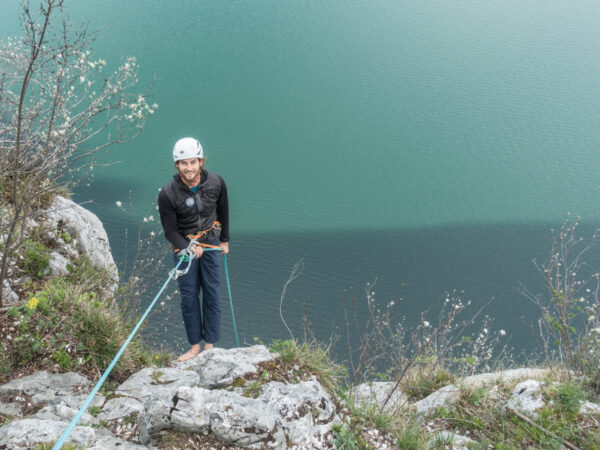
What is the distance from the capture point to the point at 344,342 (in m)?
7.25

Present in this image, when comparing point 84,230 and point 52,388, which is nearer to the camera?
point 52,388

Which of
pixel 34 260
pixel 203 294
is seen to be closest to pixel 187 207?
pixel 203 294

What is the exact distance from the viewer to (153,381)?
8.77ft

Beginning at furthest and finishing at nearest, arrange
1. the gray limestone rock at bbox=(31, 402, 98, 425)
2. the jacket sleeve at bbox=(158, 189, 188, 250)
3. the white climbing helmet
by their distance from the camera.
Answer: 1. the jacket sleeve at bbox=(158, 189, 188, 250)
2. the white climbing helmet
3. the gray limestone rock at bbox=(31, 402, 98, 425)

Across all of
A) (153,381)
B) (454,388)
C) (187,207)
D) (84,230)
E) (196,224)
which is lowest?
(454,388)

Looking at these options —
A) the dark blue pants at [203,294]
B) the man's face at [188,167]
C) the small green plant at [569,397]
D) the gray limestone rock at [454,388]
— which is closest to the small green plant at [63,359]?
the dark blue pants at [203,294]

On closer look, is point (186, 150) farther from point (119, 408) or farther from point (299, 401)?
point (299, 401)

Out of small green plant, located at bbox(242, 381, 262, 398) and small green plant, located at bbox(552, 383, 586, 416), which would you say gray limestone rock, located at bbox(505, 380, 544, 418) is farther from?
small green plant, located at bbox(242, 381, 262, 398)

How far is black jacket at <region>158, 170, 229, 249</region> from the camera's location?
2.98 m

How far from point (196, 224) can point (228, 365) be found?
0.91 meters

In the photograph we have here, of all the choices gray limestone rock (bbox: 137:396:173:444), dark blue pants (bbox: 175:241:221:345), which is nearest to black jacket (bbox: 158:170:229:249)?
dark blue pants (bbox: 175:241:221:345)

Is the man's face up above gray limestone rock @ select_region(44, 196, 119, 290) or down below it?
above

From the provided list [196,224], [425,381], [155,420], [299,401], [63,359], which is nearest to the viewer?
[155,420]

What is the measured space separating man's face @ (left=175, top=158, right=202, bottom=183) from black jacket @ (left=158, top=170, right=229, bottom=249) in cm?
8
